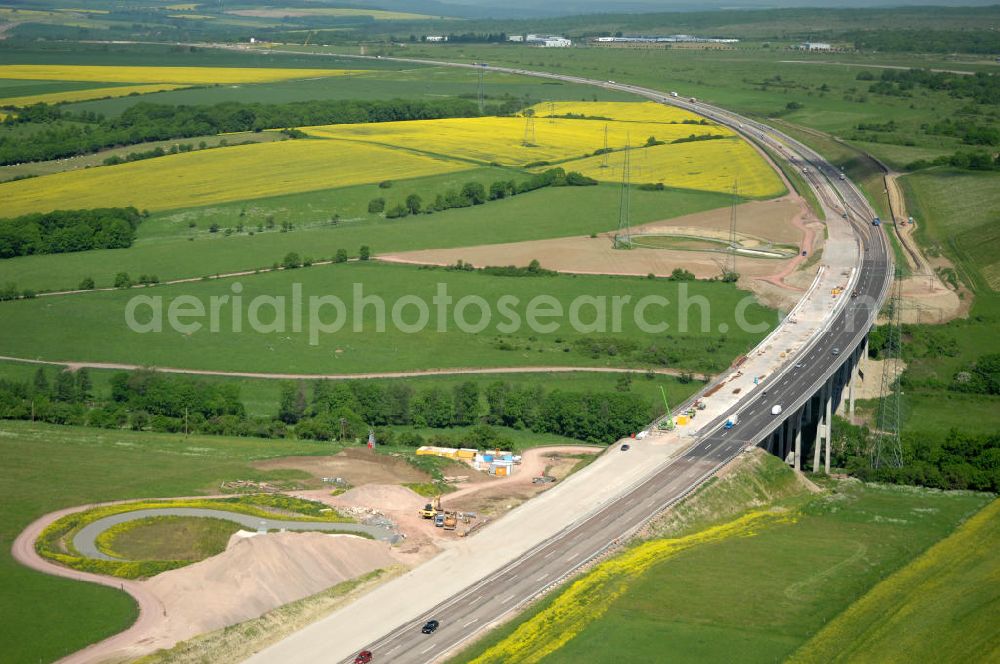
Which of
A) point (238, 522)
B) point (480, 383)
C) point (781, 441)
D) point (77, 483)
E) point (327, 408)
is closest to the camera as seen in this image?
point (238, 522)

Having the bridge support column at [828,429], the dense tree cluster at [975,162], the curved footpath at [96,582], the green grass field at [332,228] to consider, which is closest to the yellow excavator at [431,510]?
the curved footpath at [96,582]

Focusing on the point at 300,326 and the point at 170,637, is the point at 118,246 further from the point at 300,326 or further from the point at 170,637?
the point at 170,637

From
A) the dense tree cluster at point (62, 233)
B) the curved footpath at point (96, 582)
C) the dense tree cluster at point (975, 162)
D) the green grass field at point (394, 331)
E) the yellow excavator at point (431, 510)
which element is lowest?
the curved footpath at point (96, 582)

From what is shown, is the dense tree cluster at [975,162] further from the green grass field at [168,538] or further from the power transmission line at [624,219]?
the green grass field at [168,538]

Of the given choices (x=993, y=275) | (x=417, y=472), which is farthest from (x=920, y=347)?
(x=417, y=472)

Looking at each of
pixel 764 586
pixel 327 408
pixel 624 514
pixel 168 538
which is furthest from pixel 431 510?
pixel 327 408

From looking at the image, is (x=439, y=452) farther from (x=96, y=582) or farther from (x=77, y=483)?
(x=96, y=582)
